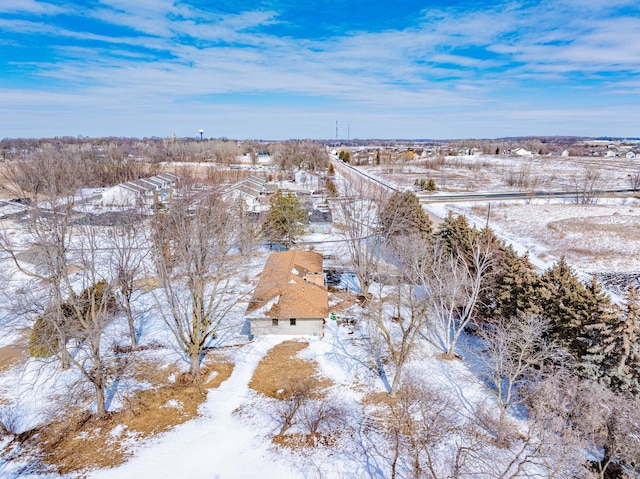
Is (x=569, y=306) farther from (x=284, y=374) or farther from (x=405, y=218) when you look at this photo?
(x=405, y=218)

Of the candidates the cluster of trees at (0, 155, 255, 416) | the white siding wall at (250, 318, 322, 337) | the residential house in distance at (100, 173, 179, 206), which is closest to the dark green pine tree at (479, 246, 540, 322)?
the white siding wall at (250, 318, 322, 337)

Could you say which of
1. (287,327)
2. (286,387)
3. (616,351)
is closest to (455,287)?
(616,351)

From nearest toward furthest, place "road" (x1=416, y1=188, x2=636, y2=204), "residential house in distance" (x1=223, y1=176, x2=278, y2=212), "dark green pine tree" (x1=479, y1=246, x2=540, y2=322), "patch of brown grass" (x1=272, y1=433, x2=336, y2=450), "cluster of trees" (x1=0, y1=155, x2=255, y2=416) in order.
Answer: "patch of brown grass" (x1=272, y1=433, x2=336, y2=450)
"cluster of trees" (x1=0, y1=155, x2=255, y2=416)
"dark green pine tree" (x1=479, y1=246, x2=540, y2=322)
"residential house in distance" (x1=223, y1=176, x2=278, y2=212)
"road" (x1=416, y1=188, x2=636, y2=204)

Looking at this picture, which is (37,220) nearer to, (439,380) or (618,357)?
(439,380)

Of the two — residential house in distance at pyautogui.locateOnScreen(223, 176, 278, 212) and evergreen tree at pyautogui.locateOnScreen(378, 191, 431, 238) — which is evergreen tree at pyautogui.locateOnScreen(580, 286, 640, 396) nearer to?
evergreen tree at pyautogui.locateOnScreen(378, 191, 431, 238)

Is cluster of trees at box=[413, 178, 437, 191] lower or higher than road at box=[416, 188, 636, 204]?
higher

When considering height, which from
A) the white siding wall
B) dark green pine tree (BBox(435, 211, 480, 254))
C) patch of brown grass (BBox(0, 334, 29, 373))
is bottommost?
patch of brown grass (BBox(0, 334, 29, 373))
